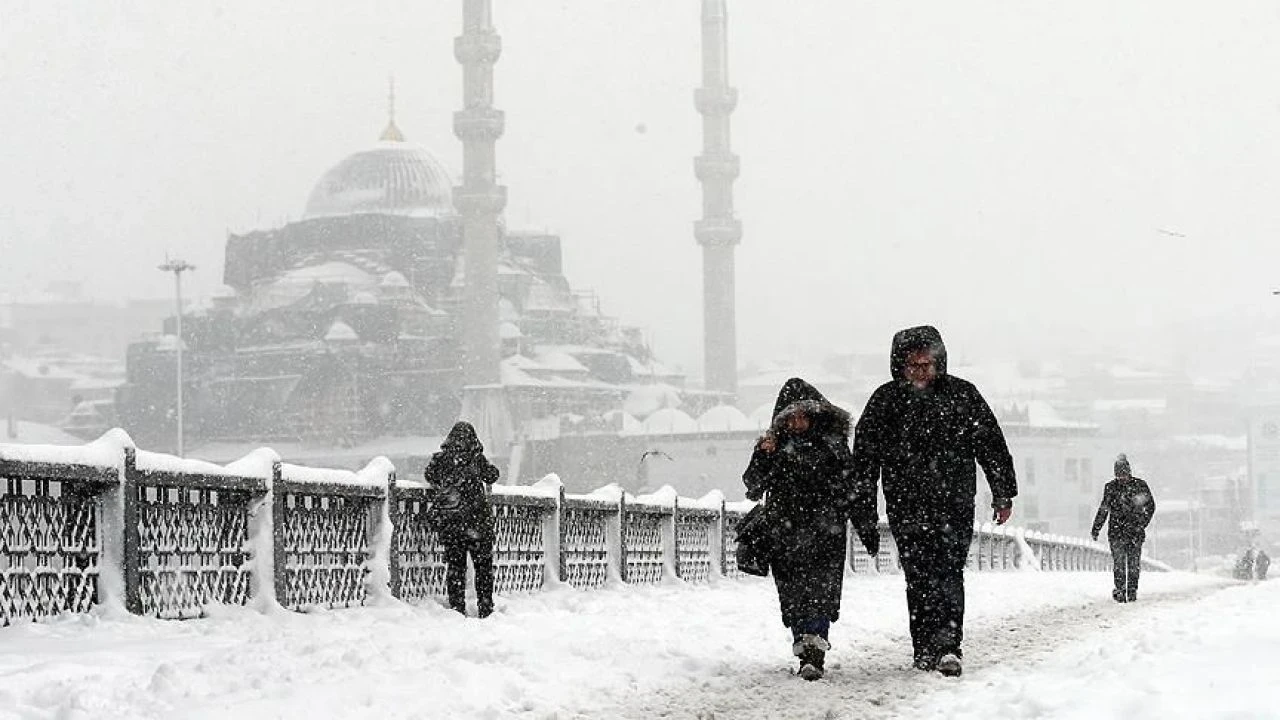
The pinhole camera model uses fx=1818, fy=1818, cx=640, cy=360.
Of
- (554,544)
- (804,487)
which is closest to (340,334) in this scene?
(554,544)

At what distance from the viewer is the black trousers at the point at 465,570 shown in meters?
10.2

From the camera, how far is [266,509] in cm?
891

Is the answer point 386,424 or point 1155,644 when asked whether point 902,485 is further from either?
point 386,424

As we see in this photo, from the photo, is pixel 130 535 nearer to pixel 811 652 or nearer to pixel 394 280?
pixel 811 652

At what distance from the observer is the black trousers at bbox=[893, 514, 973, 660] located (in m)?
6.91

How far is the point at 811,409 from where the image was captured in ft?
23.8

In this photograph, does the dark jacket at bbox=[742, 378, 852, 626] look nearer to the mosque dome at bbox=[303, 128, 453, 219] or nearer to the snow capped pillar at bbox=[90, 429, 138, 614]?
the snow capped pillar at bbox=[90, 429, 138, 614]

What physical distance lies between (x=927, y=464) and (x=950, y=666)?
0.84 meters

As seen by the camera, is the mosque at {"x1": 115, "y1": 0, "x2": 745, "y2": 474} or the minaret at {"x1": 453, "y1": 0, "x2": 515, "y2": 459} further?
the mosque at {"x1": 115, "y1": 0, "x2": 745, "y2": 474}

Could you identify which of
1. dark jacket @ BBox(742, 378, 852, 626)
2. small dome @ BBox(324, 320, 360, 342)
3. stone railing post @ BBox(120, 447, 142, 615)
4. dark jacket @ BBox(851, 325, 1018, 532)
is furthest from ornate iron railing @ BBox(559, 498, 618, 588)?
small dome @ BBox(324, 320, 360, 342)

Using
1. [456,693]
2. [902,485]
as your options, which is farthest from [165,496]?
[902,485]

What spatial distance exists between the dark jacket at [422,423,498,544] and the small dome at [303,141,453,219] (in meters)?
88.8

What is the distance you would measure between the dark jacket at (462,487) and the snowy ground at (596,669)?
2.71 feet

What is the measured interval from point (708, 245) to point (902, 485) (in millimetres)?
85648
